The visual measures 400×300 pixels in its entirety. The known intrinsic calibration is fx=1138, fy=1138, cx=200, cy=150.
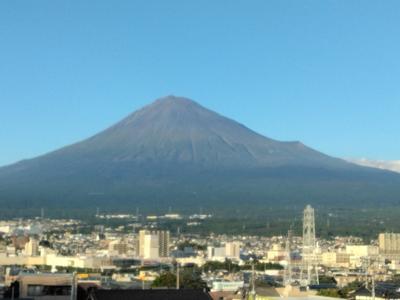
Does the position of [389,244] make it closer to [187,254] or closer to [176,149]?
[187,254]

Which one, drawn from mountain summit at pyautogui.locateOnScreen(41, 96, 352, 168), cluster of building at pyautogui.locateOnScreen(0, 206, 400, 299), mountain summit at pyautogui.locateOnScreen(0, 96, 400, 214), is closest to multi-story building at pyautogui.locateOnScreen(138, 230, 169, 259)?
cluster of building at pyautogui.locateOnScreen(0, 206, 400, 299)

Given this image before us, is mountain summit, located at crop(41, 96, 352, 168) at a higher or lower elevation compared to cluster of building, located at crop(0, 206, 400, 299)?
higher

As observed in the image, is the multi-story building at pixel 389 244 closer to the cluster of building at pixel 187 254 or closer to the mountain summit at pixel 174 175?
the cluster of building at pixel 187 254

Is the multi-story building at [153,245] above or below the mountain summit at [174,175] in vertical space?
below

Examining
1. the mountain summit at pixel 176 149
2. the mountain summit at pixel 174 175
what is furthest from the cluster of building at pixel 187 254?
the mountain summit at pixel 176 149

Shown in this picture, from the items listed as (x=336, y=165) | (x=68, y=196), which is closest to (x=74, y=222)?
(x=68, y=196)

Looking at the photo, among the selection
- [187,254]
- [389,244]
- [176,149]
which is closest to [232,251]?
[187,254]

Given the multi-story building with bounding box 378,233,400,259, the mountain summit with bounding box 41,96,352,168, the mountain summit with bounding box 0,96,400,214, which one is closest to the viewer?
the multi-story building with bounding box 378,233,400,259

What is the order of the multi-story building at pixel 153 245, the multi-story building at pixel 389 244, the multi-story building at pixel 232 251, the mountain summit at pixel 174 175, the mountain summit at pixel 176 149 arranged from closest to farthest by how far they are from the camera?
the multi-story building at pixel 232 251 → the multi-story building at pixel 153 245 → the multi-story building at pixel 389 244 → the mountain summit at pixel 174 175 → the mountain summit at pixel 176 149

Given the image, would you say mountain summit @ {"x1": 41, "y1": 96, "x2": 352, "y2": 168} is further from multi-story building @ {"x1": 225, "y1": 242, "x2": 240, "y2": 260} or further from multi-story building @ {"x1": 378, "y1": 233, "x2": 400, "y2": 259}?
multi-story building @ {"x1": 225, "y1": 242, "x2": 240, "y2": 260}
